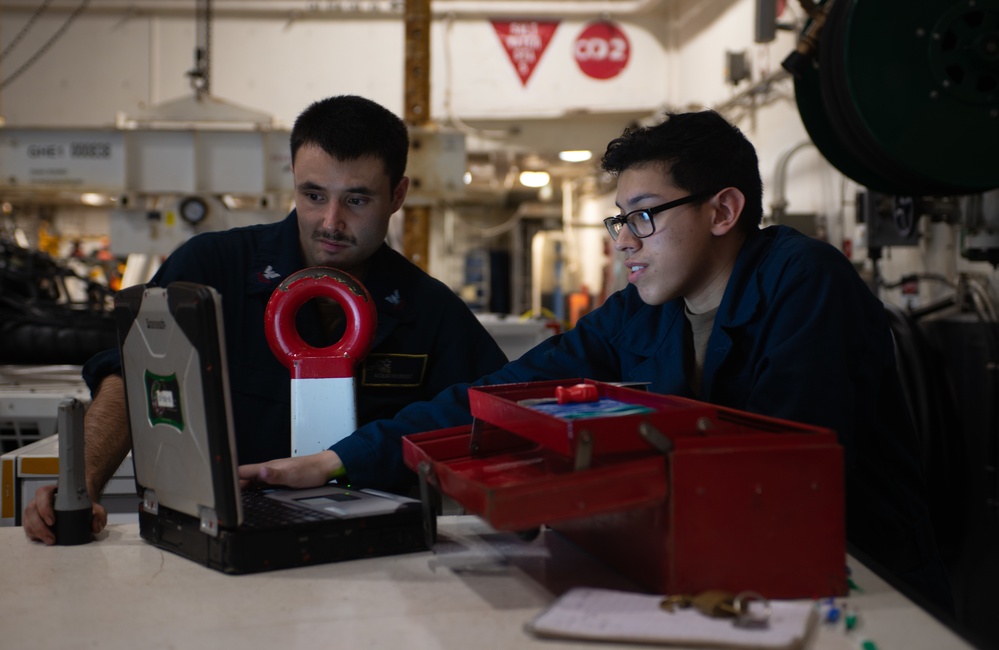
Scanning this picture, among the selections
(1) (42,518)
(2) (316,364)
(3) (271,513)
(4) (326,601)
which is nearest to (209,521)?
(3) (271,513)

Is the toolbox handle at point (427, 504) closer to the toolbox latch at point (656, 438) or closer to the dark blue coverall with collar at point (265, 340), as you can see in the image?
the toolbox latch at point (656, 438)

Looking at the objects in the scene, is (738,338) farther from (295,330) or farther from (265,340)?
(265,340)

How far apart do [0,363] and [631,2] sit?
7527 mm

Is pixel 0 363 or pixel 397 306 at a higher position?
pixel 397 306

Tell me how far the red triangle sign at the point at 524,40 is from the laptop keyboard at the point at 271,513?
8664 mm

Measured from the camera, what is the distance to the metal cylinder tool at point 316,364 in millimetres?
1594

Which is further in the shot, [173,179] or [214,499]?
[173,179]

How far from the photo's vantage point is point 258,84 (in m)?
9.39

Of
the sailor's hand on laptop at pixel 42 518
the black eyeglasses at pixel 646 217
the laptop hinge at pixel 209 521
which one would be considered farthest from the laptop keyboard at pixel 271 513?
the black eyeglasses at pixel 646 217

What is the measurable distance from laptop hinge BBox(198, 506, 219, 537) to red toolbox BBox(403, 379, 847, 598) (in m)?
0.33

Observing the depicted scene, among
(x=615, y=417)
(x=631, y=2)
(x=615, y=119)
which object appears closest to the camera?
(x=615, y=417)

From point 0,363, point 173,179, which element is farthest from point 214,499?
point 173,179

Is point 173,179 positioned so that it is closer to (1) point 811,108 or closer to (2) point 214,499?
(1) point 811,108

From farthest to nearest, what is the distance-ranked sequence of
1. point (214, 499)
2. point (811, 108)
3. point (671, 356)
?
1. point (811, 108)
2. point (671, 356)
3. point (214, 499)
